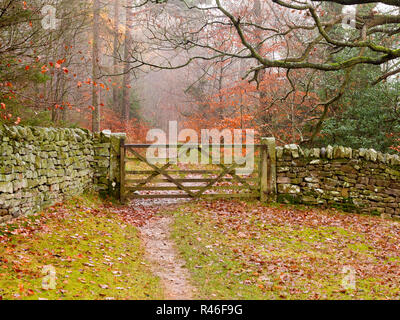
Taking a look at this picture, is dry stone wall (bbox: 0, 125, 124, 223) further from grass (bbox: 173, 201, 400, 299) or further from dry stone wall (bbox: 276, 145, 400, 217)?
dry stone wall (bbox: 276, 145, 400, 217)

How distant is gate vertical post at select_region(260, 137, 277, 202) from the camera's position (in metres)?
10.1

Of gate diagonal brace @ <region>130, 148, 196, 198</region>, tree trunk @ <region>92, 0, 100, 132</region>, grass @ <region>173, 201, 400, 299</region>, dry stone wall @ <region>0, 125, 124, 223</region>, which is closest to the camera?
grass @ <region>173, 201, 400, 299</region>

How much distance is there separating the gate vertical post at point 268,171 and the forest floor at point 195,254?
3.59 feet

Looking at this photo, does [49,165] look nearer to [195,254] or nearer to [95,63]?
[195,254]

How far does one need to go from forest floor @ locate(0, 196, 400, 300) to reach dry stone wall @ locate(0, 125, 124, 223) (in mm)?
317

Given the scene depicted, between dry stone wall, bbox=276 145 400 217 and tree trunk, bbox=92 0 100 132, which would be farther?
tree trunk, bbox=92 0 100 132

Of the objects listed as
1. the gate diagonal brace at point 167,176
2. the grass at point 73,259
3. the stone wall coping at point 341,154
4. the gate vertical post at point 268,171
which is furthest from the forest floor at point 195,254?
the stone wall coping at point 341,154

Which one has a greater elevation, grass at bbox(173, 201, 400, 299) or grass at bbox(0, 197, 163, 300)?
grass at bbox(0, 197, 163, 300)

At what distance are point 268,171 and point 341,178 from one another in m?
2.00

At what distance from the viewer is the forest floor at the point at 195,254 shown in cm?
449

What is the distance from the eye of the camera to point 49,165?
7.26 m

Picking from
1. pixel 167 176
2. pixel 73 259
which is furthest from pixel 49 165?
pixel 167 176

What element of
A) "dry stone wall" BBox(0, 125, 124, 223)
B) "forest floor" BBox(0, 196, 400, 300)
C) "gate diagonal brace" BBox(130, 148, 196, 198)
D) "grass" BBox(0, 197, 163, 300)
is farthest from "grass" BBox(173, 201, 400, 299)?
"dry stone wall" BBox(0, 125, 124, 223)

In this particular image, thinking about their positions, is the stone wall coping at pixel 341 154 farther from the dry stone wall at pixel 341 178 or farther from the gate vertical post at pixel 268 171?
the gate vertical post at pixel 268 171
